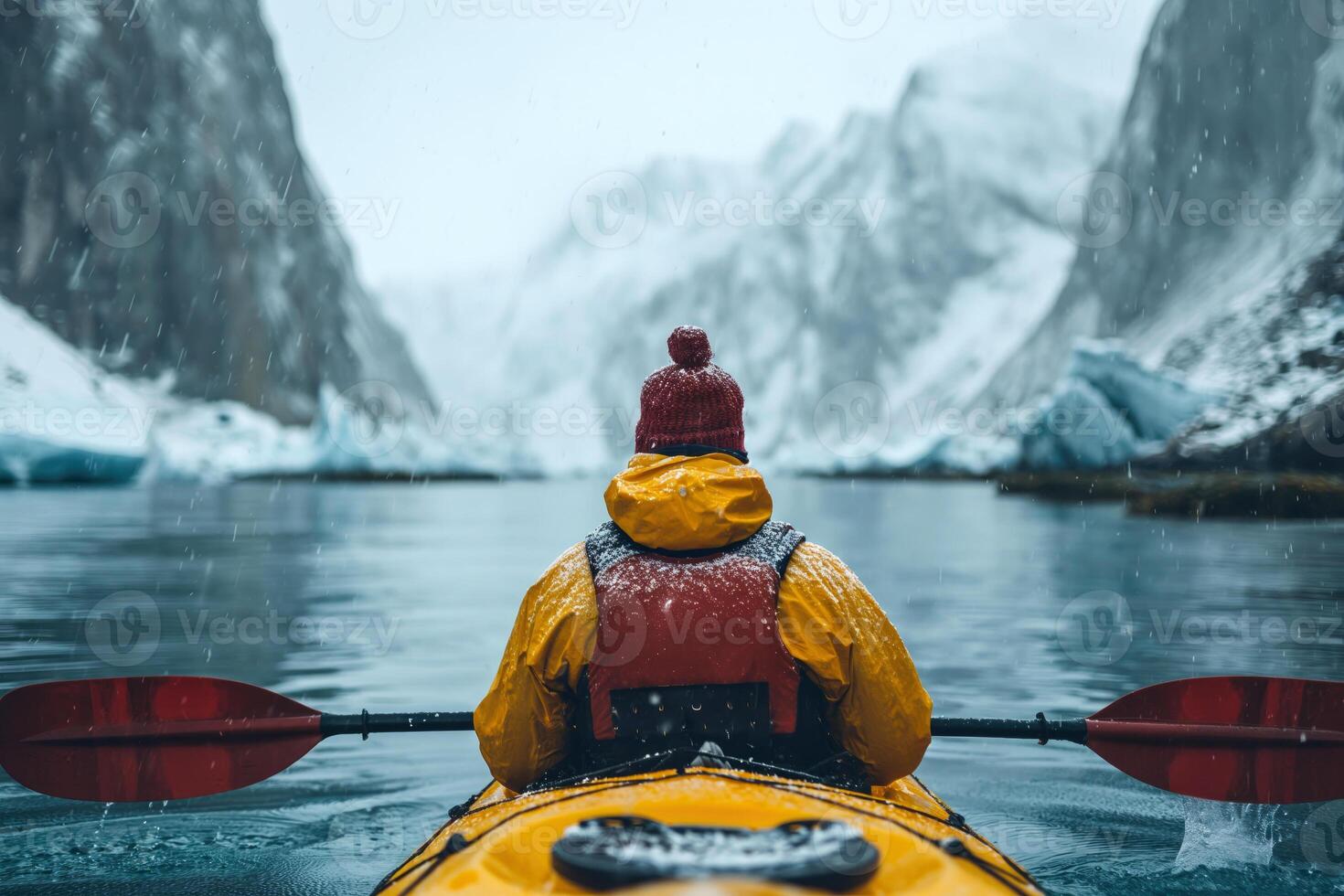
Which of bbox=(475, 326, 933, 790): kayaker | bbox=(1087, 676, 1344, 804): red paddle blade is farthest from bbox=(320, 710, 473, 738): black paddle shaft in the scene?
bbox=(1087, 676, 1344, 804): red paddle blade

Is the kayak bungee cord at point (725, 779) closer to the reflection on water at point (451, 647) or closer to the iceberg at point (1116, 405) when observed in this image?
the reflection on water at point (451, 647)

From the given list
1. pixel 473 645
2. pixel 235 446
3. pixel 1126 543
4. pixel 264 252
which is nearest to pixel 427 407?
pixel 264 252

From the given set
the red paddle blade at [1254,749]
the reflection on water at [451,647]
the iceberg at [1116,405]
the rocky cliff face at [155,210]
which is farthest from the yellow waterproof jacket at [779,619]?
the rocky cliff face at [155,210]

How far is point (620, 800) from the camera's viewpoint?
2129 millimetres

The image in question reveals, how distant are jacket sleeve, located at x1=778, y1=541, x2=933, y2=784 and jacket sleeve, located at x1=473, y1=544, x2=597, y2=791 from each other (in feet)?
1.58

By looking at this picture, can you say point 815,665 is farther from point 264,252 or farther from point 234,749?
point 264,252

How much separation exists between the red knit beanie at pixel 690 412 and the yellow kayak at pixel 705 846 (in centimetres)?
82

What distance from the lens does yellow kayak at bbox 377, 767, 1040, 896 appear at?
1740 mm

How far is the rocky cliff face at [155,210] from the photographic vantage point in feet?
218

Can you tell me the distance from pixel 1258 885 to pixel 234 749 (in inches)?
153

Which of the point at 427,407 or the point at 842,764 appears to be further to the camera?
the point at 427,407

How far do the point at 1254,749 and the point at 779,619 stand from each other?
237cm

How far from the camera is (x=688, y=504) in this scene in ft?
8.08

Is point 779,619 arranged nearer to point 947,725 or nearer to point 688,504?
point 688,504
